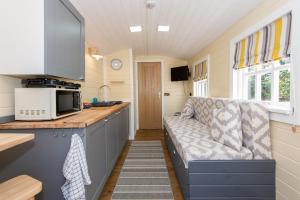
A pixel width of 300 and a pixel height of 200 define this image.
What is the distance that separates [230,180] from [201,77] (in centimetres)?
299

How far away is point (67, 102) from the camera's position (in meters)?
1.88

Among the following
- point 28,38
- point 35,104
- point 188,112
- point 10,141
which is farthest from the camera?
point 188,112

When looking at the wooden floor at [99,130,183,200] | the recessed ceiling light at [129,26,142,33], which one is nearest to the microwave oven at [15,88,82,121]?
the wooden floor at [99,130,183,200]

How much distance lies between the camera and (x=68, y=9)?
1.80m

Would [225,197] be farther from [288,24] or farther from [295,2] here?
[295,2]

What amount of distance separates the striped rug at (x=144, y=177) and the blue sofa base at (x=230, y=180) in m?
0.55

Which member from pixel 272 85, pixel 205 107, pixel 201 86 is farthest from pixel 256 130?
pixel 201 86

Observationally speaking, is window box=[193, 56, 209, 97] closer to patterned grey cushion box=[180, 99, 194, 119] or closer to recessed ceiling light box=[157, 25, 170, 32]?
patterned grey cushion box=[180, 99, 194, 119]

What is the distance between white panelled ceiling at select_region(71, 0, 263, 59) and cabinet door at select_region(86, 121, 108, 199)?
1.52 meters

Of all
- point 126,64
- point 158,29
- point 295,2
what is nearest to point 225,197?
point 295,2

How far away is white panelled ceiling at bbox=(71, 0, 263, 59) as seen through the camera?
93.5 inches

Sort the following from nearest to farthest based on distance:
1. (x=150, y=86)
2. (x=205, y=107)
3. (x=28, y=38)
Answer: (x=28, y=38)
(x=205, y=107)
(x=150, y=86)

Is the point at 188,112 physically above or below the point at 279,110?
below

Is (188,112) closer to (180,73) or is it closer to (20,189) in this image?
(180,73)
